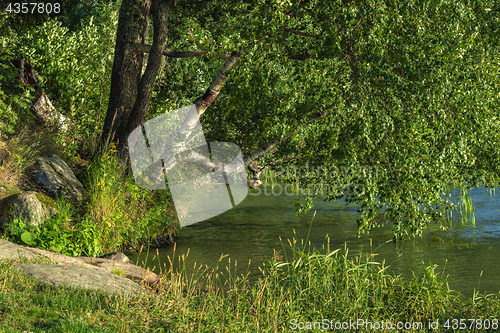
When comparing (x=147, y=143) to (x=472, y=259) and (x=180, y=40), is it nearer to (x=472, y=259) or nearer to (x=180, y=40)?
(x=180, y=40)

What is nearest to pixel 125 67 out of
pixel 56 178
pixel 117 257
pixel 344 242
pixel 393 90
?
pixel 56 178

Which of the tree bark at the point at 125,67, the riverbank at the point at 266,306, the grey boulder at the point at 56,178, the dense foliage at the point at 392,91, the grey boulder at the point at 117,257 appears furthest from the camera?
the tree bark at the point at 125,67

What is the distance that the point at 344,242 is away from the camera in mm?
11148

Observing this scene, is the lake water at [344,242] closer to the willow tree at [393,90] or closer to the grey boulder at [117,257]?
the grey boulder at [117,257]

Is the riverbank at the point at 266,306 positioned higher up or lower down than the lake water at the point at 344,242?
→ higher up

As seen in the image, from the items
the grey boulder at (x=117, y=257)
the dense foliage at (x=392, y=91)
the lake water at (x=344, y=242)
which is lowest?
the lake water at (x=344, y=242)

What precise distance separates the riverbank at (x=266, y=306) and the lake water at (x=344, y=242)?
143cm

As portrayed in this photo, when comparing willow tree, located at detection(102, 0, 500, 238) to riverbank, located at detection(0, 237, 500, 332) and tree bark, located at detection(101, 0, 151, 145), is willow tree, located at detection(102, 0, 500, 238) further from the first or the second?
tree bark, located at detection(101, 0, 151, 145)

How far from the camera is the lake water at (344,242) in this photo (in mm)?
8805

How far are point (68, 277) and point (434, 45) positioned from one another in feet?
18.0

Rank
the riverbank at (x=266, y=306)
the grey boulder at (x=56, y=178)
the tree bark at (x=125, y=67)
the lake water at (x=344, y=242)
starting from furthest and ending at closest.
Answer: the tree bark at (x=125, y=67) < the grey boulder at (x=56, y=178) < the lake water at (x=344, y=242) < the riverbank at (x=266, y=306)

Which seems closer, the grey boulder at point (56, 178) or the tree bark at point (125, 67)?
the grey boulder at point (56, 178)

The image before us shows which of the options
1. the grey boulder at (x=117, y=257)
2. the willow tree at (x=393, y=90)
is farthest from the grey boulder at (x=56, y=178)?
the willow tree at (x=393, y=90)

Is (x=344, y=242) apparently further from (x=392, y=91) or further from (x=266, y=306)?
(x=266, y=306)
